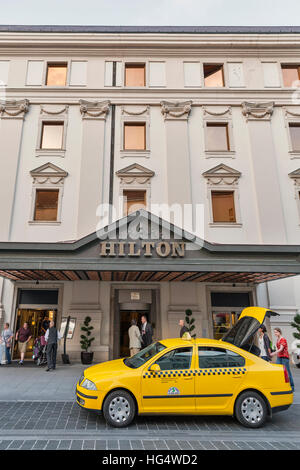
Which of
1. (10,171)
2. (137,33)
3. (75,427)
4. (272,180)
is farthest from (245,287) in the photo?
(137,33)

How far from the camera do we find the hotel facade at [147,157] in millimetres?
12695

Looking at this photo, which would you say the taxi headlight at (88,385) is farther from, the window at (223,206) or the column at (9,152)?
the window at (223,206)

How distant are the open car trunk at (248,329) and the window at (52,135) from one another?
468 inches

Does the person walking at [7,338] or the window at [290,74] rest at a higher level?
the window at [290,74]

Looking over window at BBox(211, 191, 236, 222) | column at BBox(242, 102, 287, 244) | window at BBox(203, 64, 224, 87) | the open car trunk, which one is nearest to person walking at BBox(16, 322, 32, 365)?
the open car trunk

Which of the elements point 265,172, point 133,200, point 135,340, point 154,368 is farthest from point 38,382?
point 265,172

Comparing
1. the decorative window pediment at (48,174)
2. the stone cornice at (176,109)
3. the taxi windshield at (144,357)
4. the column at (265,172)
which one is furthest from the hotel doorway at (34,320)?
the stone cornice at (176,109)

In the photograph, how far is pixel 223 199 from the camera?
46.2 ft

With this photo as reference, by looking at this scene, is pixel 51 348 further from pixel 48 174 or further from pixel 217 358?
pixel 48 174

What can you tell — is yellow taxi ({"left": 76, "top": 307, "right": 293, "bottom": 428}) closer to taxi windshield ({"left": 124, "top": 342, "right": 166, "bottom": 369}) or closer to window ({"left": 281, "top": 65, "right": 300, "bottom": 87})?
taxi windshield ({"left": 124, "top": 342, "right": 166, "bottom": 369})

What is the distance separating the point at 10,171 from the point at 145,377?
476 inches

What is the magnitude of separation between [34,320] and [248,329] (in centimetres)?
974

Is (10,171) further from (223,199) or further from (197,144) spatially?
(223,199)

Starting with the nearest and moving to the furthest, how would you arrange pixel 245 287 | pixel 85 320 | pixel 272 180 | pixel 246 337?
pixel 246 337 < pixel 85 320 < pixel 245 287 < pixel 272 180
